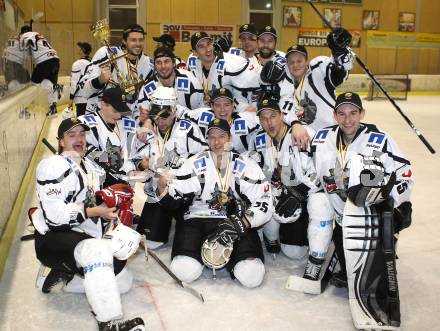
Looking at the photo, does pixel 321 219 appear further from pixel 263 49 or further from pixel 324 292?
pixel 263 49

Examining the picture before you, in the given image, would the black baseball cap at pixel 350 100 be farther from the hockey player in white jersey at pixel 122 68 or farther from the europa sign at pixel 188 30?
the europa sign at pixel 188 30

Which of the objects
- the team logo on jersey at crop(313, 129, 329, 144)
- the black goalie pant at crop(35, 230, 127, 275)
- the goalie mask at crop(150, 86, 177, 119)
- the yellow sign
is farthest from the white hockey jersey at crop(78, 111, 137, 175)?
the yellow sign

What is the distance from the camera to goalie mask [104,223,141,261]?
99.6 inches

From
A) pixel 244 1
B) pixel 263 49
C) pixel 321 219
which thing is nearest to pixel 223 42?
pixel 263 49

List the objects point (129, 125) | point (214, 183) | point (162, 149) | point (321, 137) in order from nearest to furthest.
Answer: point (321, 137), point (214, 183), point (162, 149), point (129, 125)

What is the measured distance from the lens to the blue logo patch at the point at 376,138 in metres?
2.97

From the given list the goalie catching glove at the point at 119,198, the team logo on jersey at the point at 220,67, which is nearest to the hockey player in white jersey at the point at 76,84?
the team logo on jersey at the point at 220,67

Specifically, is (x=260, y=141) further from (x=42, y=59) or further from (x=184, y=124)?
(x=42, y=59)

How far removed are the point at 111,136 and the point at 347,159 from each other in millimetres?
1720

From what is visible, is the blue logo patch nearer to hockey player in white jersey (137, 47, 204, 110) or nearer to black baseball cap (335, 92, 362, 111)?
black baseball cap (335, 92, 362, 111)

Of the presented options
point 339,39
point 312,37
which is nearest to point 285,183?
point 339,39

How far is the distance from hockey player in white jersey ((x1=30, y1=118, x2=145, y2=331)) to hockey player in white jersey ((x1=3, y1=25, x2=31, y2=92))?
220 cm

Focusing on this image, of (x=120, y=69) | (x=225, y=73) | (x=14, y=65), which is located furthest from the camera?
(x=14, y=65)

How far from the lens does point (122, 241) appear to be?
254 cm
